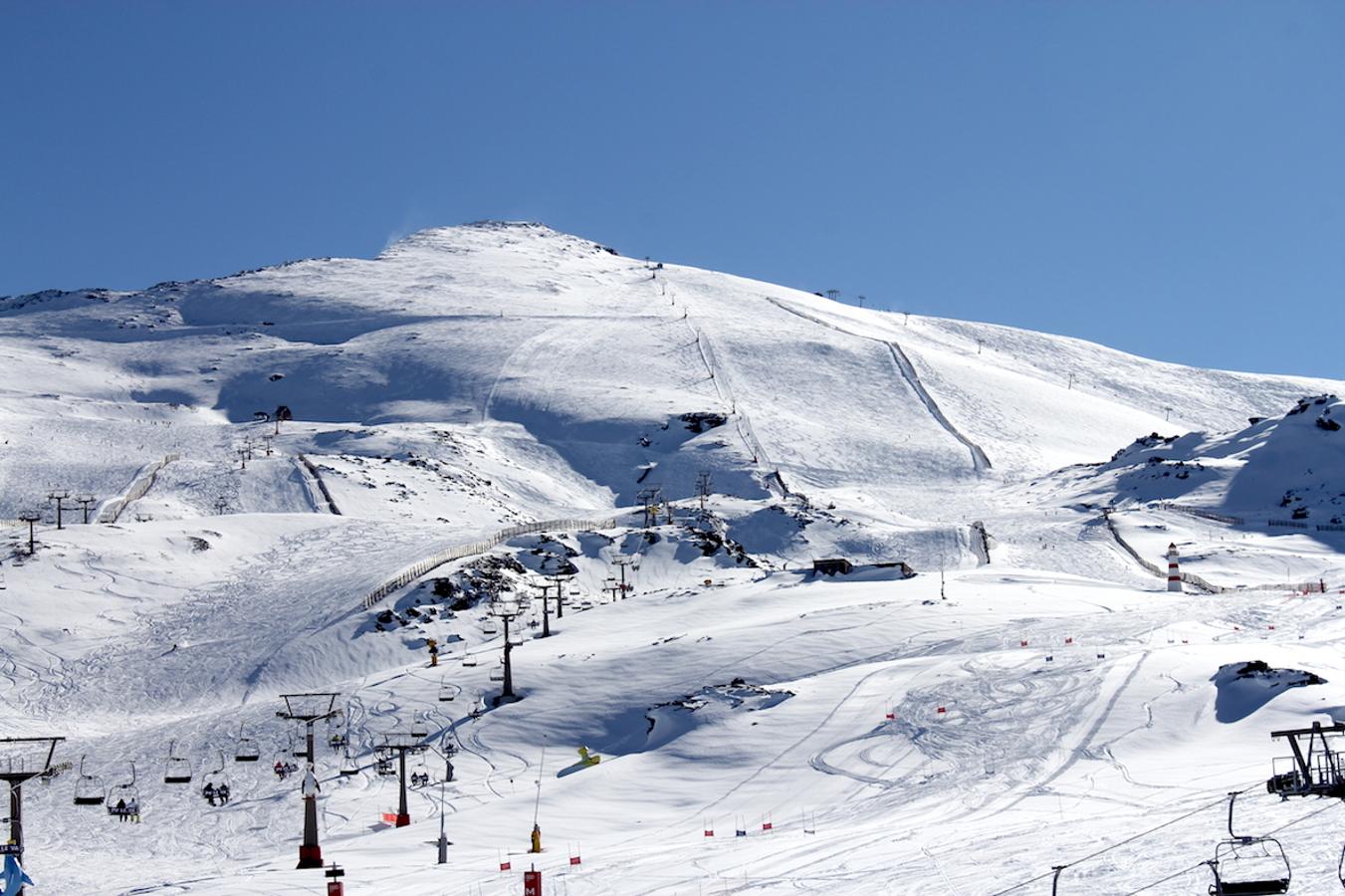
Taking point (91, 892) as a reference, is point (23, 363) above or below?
above

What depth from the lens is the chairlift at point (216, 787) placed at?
45156 mm

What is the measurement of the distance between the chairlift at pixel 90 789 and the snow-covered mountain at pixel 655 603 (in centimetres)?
71

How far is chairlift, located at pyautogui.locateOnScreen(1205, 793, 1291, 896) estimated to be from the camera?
20.2m

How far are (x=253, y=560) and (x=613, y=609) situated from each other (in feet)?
73.3

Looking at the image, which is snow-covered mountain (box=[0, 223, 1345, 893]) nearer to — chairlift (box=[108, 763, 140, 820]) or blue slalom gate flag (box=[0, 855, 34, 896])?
chairlift (box=[108, 763, 140, 820])

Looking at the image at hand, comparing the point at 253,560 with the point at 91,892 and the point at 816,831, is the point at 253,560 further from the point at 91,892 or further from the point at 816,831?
the point at 816,831

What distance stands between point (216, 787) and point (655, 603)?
82.4 feet

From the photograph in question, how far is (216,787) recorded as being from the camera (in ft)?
152

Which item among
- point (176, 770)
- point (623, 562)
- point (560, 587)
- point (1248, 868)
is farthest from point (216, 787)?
point (623, 562)

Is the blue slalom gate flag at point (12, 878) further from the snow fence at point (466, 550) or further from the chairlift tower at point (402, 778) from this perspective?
the snow fence at point (466, 550)

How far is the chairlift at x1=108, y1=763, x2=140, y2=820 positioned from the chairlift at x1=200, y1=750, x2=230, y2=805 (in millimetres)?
1902

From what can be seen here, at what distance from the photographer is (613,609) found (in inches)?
2635

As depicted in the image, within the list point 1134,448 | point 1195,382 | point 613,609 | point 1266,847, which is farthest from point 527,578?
point 1195,382

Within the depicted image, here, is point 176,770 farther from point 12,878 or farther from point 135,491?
point 135,491
